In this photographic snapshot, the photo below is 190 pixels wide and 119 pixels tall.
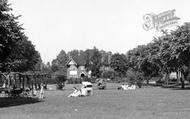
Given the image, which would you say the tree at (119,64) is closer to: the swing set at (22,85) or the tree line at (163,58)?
the tree line at (163,58)

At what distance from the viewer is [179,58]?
52.2m

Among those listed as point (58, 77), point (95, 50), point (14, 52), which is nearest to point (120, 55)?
point (95, 50)

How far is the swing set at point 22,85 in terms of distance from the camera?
1559 inches

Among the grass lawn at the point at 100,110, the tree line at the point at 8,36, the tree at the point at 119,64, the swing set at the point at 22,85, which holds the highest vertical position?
the tree at the point at 119,64

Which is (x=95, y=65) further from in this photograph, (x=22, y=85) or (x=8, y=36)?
(x=8, y=36)

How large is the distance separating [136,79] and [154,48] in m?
7.59

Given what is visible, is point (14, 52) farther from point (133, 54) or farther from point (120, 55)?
point (120, 55)

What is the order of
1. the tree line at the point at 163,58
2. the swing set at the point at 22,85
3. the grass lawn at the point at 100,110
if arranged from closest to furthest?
the grass lawn at the point at 100,110, the swing set at the point at 22,85, the tree line at the point at 163,58

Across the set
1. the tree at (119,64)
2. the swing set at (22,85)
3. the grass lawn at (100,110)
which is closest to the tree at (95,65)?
the tree at (119,64)

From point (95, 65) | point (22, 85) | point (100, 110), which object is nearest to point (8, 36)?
point (100, 110)

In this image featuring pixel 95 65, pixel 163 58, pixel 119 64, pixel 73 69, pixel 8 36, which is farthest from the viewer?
pixel 73 69

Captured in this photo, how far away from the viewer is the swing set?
39609 mm

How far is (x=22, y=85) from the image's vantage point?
57.7 metres

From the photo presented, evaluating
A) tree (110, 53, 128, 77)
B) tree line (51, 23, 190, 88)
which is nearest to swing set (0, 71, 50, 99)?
tree line (51, 23, 190, 88)
